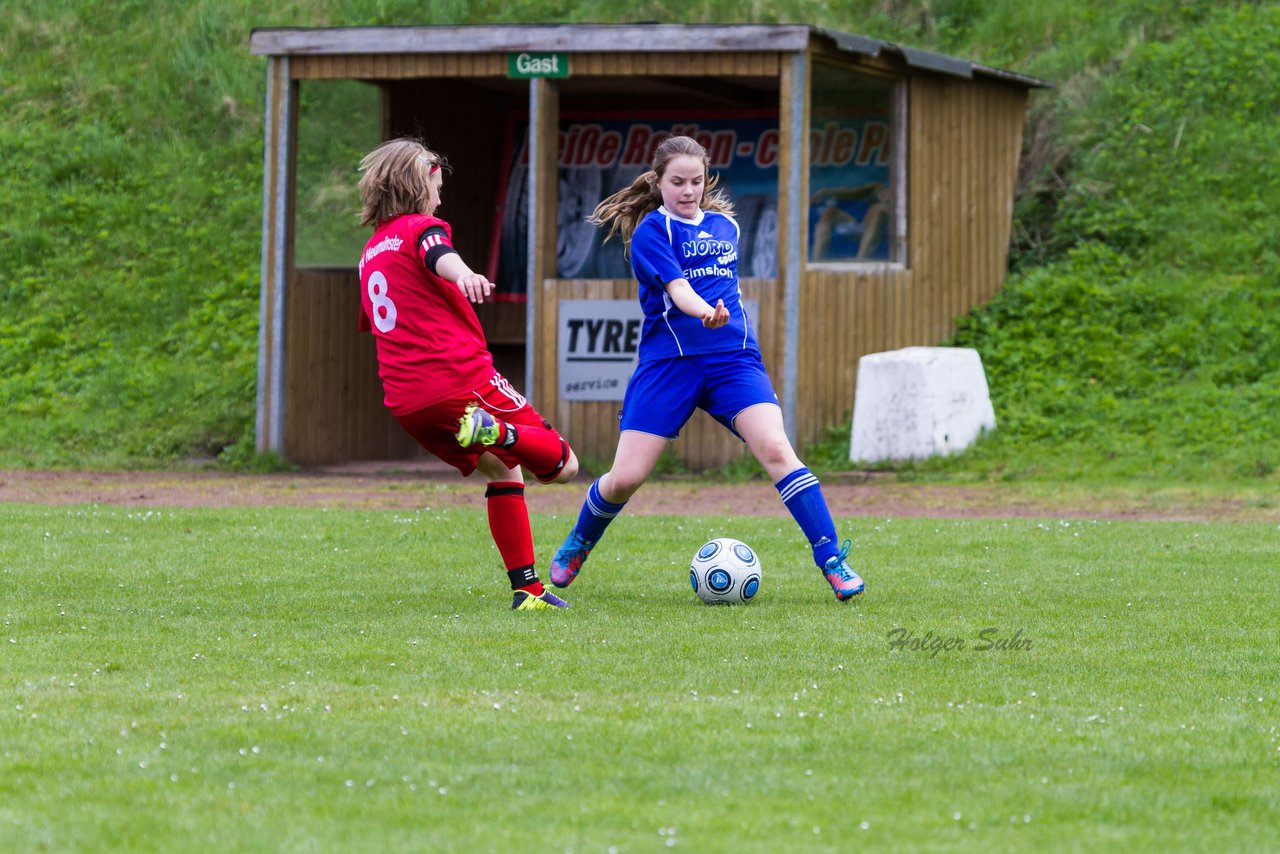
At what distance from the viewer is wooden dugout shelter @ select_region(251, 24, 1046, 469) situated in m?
15.4

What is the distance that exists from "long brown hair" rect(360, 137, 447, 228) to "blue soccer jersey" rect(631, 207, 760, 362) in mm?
967

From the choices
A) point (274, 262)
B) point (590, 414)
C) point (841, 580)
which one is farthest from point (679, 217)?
point (274, 262)

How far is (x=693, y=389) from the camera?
7867mm

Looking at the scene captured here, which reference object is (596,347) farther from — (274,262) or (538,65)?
(274,262)

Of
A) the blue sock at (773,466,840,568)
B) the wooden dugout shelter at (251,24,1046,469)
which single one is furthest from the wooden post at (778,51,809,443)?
the blue sock at (773,466,840,568)

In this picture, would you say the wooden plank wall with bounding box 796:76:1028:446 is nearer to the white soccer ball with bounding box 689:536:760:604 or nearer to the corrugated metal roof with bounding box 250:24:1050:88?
the corrugated metal roof with bounding box 250:24:1050:88

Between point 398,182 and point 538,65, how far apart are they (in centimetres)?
838

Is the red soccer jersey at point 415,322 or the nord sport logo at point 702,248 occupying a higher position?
the nord sport logo at point 702,248

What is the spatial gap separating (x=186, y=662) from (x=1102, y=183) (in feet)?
49.1

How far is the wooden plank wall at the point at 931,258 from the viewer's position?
52.3 ft

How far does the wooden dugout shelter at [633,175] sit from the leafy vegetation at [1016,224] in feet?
2.32

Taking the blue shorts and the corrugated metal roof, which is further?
the corrugated metal roof

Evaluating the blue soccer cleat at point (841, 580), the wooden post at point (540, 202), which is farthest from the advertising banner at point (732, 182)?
the blue soccer cleat at point (841, 580)

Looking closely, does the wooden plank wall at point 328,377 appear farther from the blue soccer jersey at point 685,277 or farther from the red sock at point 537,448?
the red sock at point 537,448
